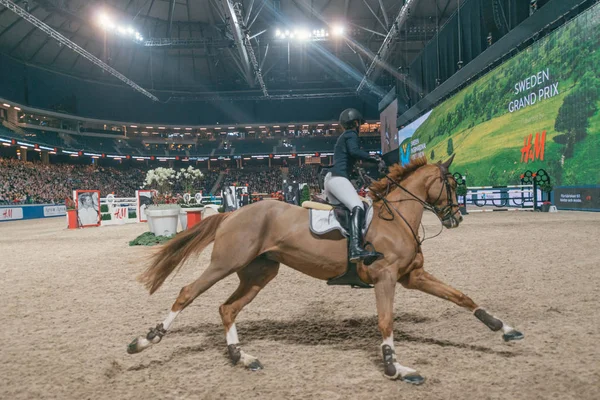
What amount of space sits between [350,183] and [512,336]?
1.88 meters

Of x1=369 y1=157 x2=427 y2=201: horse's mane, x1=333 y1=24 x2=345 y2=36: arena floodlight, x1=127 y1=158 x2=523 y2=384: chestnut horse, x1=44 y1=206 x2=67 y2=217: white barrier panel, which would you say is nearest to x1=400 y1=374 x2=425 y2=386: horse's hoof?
x1=127 y1=158 x2=523 y2=384: chestnut horse

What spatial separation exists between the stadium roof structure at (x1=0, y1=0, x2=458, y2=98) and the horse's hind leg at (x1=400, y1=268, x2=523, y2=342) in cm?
1918

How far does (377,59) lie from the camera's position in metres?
28.5

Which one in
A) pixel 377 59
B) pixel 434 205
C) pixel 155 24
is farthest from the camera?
pixel 155 24

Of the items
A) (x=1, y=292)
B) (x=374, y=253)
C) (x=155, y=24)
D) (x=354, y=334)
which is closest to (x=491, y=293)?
(x=354, y=334)

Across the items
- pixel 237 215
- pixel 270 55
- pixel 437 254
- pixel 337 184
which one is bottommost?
pixel 437 254

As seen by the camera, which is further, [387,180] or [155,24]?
[155,24]

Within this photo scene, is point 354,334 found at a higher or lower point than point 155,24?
lower

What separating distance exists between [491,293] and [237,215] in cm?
342

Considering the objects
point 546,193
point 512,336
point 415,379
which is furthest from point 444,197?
point 546,193

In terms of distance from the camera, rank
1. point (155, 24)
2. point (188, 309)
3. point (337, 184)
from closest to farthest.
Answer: point (337, 184), point (188, 309), point (155, 24)

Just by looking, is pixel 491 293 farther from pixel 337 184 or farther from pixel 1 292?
pixel 1 292

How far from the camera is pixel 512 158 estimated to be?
16906 millimetres

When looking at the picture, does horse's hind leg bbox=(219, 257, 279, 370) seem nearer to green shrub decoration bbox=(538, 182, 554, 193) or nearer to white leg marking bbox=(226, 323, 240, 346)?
white leg marking bbox=(226, 323, 240, 346)
